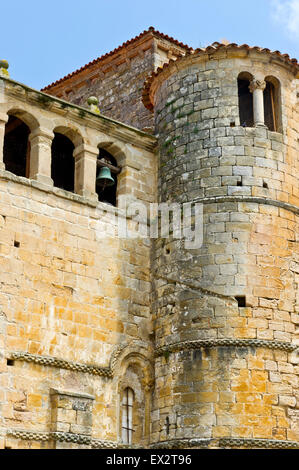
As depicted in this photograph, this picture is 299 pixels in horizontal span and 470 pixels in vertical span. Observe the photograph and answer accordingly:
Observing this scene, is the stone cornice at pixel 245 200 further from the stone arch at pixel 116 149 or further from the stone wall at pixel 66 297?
the stone arch at pixel 116 149

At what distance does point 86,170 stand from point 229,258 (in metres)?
2.69

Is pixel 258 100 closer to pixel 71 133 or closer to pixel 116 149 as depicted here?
pixel 116 149

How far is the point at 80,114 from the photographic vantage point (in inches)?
534

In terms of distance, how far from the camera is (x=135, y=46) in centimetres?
1805

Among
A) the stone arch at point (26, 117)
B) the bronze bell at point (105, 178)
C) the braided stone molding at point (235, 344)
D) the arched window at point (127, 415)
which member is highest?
the stone arch at point (26, 117)

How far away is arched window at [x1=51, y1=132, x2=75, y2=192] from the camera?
14.9 m

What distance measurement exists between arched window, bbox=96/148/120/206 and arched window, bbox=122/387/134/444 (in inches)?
131

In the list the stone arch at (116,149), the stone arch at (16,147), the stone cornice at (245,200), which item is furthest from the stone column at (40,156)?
the stone cornice at (245,200)

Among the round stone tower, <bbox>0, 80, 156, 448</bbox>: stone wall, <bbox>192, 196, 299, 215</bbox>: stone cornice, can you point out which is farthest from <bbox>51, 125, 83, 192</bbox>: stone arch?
<bbox>192, 196, 299, 215</bbox>: stone cornice

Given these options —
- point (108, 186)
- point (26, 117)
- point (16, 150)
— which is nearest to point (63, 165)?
point (16, 150)

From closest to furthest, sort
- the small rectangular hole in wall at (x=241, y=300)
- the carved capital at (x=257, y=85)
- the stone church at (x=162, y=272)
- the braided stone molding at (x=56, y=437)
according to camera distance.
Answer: the braided stone molding at (x=56, y=437) → the stone church at (x=162, y=272) → the small rectangular hole in wall at (x=241, y=300) → the carved capital at (x=257, y=85)

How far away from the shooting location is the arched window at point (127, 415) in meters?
12.6

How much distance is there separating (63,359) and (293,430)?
3385 millimetres

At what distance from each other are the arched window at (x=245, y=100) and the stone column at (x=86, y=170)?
2.46 metres
